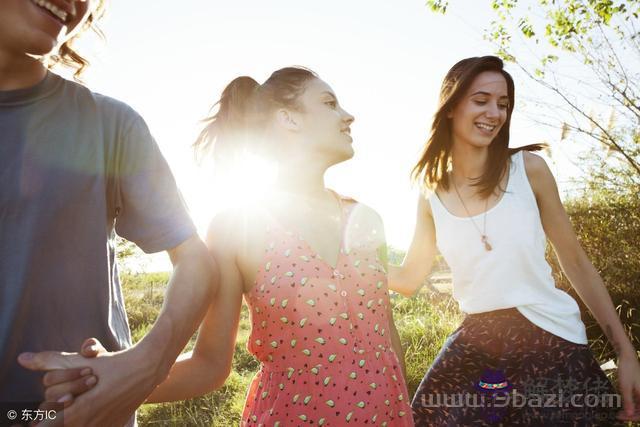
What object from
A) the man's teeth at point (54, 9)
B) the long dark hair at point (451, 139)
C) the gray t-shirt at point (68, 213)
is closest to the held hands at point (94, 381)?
the gray t-shirt at point (68, 213)

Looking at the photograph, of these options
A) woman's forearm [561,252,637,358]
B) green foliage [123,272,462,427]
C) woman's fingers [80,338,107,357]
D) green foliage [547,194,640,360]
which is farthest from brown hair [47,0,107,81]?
green foliage [547,194,640,360]

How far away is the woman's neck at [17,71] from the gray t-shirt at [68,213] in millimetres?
28

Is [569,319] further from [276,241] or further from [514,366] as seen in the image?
[276,241]

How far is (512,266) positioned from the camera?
2490 millimetres

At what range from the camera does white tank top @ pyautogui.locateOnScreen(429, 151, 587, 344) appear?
243 centimetres

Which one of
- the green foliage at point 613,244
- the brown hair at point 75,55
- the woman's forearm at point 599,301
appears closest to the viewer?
the brown hair at point 75,55

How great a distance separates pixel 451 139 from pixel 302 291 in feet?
5.13

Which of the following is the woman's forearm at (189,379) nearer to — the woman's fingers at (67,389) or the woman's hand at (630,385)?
the woman's fingers at (67,389)

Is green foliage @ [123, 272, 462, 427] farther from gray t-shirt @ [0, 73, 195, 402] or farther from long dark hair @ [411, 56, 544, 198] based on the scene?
gray t-shirt @ [0, 73, 195, 402]

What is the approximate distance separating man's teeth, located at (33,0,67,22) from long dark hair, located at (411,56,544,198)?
2.06 meters

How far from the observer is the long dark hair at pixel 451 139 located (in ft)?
9.29

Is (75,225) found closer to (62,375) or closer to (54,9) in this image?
(62,375)

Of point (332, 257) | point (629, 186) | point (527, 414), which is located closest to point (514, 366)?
point (527, 414)

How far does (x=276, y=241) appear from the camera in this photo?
6.75ft
